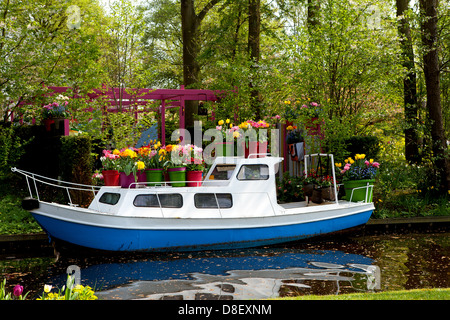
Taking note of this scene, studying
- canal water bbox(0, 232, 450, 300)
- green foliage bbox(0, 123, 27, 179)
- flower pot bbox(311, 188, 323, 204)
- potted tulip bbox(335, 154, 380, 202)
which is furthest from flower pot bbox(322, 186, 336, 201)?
green foliage bbox(0, 123, 27, 179)

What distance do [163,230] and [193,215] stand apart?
68 centimetres

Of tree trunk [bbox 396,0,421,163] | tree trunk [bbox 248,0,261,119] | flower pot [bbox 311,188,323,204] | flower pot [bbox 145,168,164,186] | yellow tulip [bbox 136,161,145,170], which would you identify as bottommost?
flower pot [bbox 311,188,323,204]

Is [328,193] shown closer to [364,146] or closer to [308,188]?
[308,188]

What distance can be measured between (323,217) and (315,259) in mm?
2082

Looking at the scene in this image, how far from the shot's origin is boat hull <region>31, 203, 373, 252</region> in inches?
371

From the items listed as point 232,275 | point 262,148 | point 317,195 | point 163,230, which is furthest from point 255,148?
point 232,275

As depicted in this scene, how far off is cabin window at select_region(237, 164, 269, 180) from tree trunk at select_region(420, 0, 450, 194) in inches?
238

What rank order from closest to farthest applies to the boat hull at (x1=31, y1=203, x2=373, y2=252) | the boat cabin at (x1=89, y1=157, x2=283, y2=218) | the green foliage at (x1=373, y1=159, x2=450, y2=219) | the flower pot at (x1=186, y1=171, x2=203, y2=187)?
the boat hull at (x1=31, y1=203, x2=373, y2=252)
the boat cabin at (x1=89, y1=157, x2=283, y2=218)
the flower pot at (x1=186, y1=171, x2=203, y2=187)
the green foliage at (x1=373, y1=159, x2=450, y2=219)

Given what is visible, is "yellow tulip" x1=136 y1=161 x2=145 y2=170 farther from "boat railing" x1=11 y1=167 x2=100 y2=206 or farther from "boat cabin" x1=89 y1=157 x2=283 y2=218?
"boat railing" x1=11 y1=167 x2=100 y2=206

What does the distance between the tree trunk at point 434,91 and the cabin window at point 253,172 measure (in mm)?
6049

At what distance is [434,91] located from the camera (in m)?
14.5
